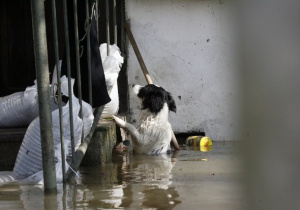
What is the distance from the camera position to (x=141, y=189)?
13.0 feet

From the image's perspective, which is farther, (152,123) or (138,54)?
(138,54)

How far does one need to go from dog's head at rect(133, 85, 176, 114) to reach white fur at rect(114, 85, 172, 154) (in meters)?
0.04

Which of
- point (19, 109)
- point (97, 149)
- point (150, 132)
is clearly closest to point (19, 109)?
point (19, 109)

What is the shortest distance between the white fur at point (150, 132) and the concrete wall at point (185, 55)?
0.57 meters

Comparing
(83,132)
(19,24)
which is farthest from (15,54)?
(83,132)

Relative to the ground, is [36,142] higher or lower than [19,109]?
lower

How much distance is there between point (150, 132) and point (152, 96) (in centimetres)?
38

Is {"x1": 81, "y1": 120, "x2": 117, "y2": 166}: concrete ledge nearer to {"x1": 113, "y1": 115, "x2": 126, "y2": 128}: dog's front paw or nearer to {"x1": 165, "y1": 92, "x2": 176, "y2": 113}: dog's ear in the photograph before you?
{"x1": 113, "y1": 115, "x2": 126, "y2": 128}: dog's front paw

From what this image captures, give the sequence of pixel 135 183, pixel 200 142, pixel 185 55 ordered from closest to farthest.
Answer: pixel 135 183 < pixel 200 142 < pixel 185 55

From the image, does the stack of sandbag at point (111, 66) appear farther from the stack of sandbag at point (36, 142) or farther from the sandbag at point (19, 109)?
the stack of sandbag at point (36, 142)

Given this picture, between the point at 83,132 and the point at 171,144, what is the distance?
2755mm

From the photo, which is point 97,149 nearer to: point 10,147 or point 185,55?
point 10,147

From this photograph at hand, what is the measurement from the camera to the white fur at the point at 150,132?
6672mm

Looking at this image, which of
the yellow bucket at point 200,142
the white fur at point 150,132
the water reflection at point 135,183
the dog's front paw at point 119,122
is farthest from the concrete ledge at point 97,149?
the yellow bucket at point 200,142
